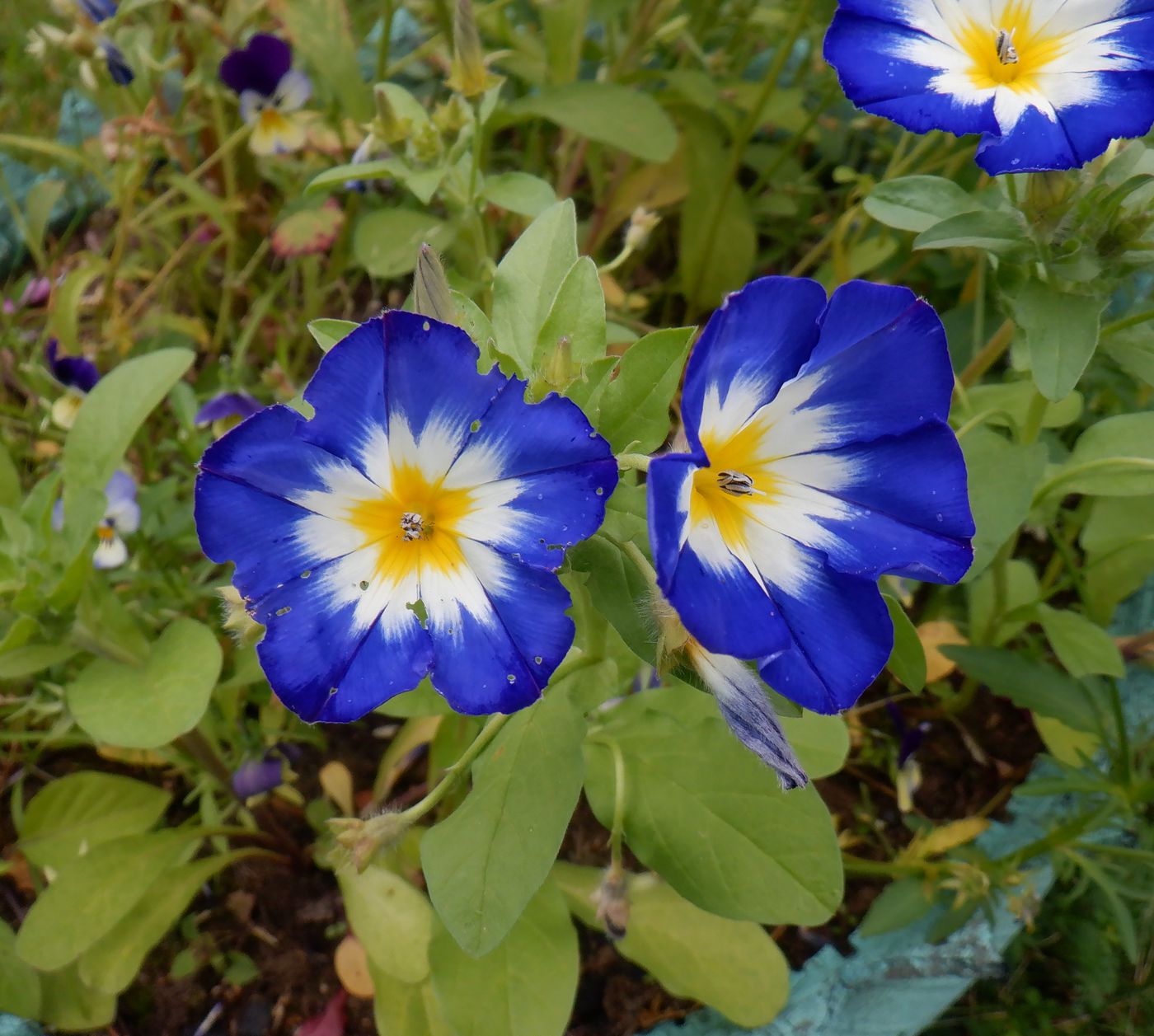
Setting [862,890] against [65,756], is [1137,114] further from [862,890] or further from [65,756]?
[65,756]

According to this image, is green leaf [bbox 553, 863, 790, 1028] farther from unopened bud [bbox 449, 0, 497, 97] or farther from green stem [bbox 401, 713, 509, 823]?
unopened bud [bbox 449, 0, 497, 97]

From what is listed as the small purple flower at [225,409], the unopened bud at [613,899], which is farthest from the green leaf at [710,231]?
the unopened bud at [613,899]

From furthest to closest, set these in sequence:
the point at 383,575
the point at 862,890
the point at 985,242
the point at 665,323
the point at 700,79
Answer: the point at 665,323 < the point at 700,79 < the point at 862,890 < the point at 985,242 < the point at 383,575

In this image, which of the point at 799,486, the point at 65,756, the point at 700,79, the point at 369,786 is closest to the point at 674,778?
the point at 799,486

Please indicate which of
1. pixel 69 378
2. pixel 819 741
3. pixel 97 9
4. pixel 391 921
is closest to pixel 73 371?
pixel 69 378

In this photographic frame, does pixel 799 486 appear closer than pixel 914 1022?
Yes

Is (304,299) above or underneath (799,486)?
above

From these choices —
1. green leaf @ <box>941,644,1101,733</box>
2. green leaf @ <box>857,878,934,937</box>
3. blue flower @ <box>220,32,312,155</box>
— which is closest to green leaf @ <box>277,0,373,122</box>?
blue flower @ <box>220,32,312,155</box>

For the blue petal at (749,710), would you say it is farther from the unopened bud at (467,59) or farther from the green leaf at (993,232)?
the unopened bud at (467,59)
